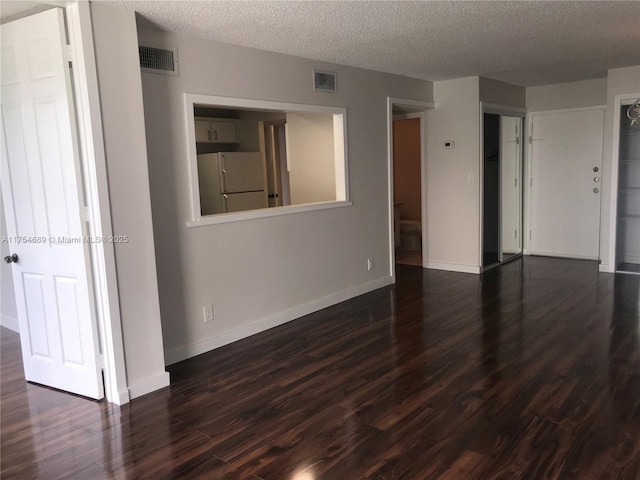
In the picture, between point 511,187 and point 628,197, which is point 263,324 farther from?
point 628,197

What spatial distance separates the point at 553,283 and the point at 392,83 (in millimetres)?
2987

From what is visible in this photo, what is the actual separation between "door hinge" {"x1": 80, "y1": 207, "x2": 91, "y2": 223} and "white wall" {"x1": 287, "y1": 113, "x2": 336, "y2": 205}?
3.88 m

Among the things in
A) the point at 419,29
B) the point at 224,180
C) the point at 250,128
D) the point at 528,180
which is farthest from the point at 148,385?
the point at 528,180

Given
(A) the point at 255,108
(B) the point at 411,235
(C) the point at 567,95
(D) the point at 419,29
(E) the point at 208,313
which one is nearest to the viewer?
(D) the point at 419,29

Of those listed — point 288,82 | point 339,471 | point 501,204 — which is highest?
point 288,82

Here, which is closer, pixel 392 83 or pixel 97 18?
pixel 97 18

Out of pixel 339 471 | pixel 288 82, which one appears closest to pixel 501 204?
pixel 288 82

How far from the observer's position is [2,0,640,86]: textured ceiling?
3.28 m

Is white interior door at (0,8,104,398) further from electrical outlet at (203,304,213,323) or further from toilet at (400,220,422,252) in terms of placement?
toilet at (400,220,422,252)

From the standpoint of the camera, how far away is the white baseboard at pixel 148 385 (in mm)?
3307

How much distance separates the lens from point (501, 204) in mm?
7000

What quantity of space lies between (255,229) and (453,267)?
3.30 m

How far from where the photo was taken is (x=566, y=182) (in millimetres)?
7148

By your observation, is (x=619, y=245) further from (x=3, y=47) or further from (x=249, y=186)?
(x=3, y=47)
